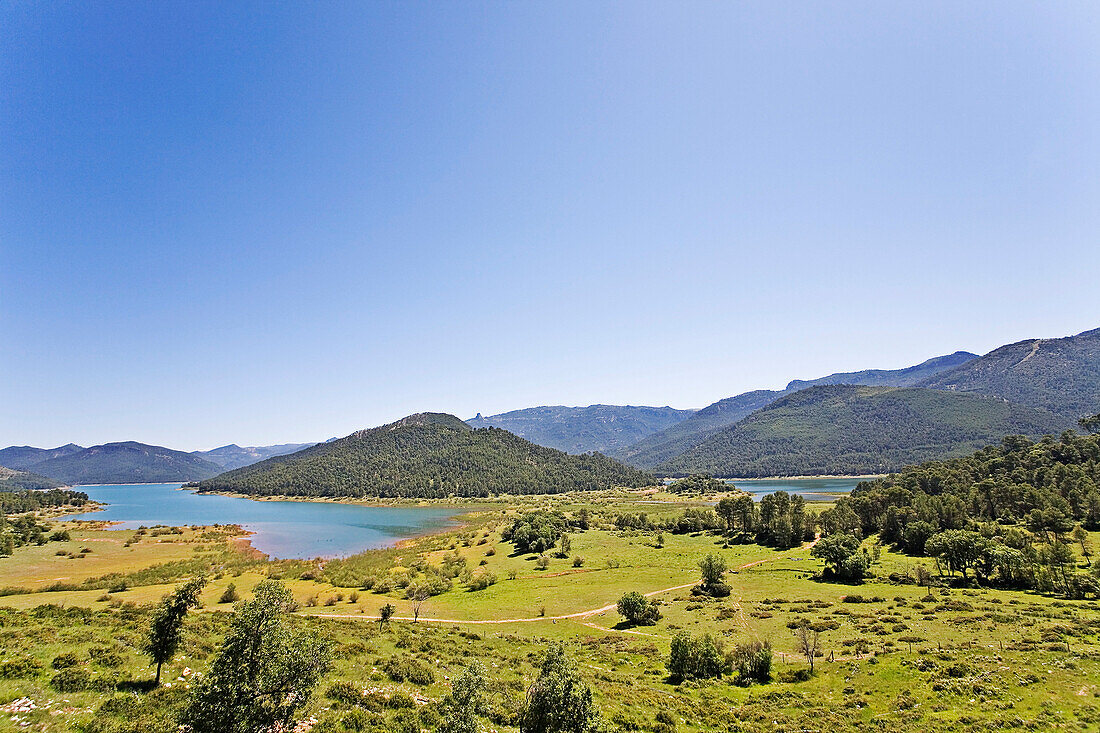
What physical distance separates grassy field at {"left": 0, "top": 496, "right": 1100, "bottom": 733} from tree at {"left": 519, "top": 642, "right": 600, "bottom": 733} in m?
5.81

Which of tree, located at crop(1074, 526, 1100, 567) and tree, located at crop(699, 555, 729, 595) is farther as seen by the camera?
tree, located at crop(1074, 526, 1100, 567)

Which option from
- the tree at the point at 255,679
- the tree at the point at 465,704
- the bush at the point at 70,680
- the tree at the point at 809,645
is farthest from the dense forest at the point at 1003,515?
the bush at the point at 70,680

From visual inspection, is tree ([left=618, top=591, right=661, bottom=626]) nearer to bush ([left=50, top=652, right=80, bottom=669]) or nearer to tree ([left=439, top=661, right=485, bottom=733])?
tree ([left=439, top=661, right=485, bottom=733])

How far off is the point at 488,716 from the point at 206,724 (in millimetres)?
12248

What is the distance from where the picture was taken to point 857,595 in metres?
50.9

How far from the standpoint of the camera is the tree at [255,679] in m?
15.6

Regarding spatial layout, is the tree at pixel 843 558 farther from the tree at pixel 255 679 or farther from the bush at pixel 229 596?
the bush at pixel 229 596

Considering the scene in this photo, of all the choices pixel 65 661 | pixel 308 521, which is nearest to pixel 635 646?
pixel 65 661

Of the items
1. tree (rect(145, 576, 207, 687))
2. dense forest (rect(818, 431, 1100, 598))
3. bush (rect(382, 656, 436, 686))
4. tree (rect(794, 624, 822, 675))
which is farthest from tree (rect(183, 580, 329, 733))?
dense forest (rect(818, 431, 1100, 598))

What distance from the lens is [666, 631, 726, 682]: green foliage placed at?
32094mm

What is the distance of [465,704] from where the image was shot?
17.1m

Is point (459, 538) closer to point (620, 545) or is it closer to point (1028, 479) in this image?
point (620, 545)

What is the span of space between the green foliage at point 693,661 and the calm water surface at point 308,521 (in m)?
67.3

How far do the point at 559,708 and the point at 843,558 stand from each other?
187 feet
